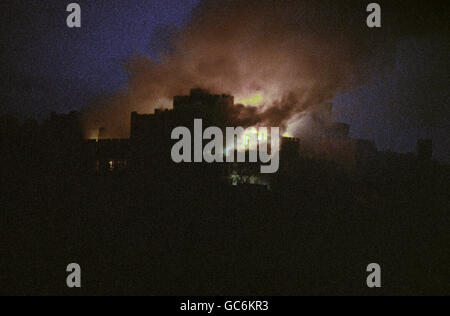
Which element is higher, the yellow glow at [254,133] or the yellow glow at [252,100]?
the yellow glow at [252,100]

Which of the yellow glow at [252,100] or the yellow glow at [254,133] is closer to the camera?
the yellow glow at [254,133]

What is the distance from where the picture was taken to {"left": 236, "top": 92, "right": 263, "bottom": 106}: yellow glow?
4147cm

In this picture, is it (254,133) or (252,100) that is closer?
(254,133)

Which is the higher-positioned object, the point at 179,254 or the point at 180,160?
the point at 180,160

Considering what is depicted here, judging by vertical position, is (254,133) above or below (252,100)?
below

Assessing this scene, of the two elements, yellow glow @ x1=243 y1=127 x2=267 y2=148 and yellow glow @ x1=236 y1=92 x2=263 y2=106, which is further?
yellow glow @ x1=236 y1=92 x2=263 y2=106

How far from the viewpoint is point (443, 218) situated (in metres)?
44.9

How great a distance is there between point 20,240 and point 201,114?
20070 millimetres

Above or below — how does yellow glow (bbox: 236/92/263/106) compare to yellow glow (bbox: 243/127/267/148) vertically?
above

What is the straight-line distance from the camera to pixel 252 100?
42031 mm

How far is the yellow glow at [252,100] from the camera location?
41.5 m
